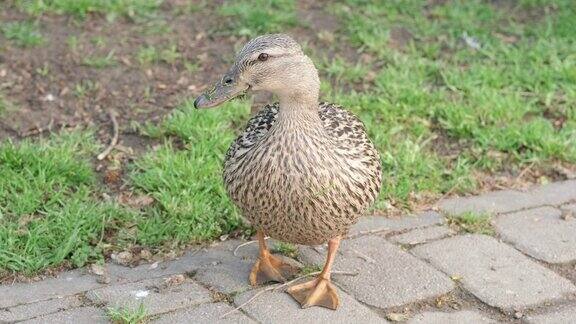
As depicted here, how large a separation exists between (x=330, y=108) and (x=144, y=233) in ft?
3.39

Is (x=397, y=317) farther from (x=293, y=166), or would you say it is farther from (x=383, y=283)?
(x=293, y=166)

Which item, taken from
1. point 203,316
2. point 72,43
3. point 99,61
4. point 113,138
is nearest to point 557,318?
point 203,316

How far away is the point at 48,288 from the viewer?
4141 mm

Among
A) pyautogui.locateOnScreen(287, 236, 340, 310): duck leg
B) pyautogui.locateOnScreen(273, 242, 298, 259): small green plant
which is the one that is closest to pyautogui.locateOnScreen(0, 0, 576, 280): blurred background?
pyautogui.locateOnScreen(273, 242, 298, 259): small green plant

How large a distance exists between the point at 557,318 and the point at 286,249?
1.25 metres

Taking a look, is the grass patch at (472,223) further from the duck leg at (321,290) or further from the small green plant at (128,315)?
the small green plant at (128,315)

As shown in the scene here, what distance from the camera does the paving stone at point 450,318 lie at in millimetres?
3961

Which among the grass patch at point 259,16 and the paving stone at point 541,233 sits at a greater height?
the grass patch at point 259,16

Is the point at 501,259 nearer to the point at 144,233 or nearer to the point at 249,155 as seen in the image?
the point at 249,155

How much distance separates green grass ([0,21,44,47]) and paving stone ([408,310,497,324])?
11.7 ft

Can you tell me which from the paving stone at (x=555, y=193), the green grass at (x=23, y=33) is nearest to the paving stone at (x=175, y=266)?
the paving stone at (x=555, y=193)

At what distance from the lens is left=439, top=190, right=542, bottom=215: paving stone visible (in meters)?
4.99

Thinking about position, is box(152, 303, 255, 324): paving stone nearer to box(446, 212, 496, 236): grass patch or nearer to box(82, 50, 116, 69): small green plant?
box(446, 212, 496, 236): grass patch

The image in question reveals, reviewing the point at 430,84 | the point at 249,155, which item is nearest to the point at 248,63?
the point at 249,155
